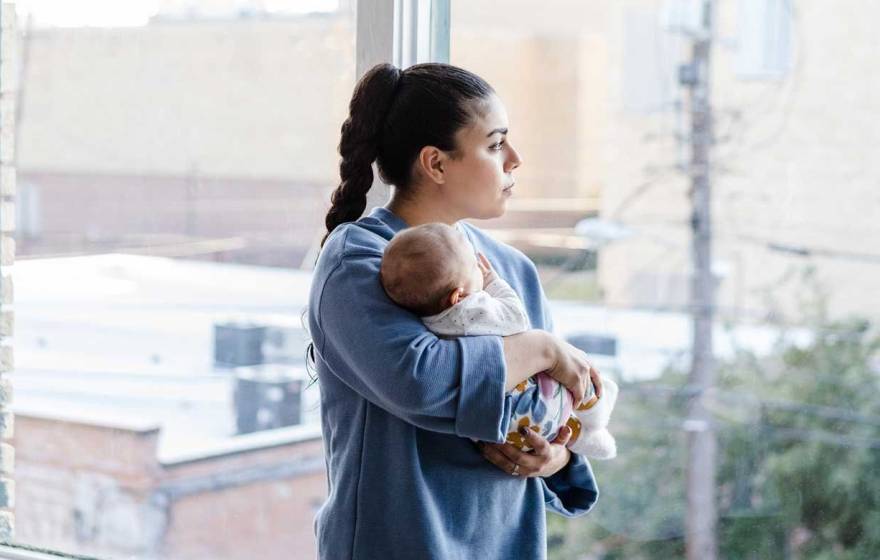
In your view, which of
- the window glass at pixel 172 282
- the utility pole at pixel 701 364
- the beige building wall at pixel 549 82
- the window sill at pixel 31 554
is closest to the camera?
the window sill at pixel 31 554

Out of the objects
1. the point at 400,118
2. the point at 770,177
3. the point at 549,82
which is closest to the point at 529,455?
the point at 400,118

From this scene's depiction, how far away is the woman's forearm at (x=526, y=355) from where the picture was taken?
115cm

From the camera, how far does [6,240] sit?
81.3 inches

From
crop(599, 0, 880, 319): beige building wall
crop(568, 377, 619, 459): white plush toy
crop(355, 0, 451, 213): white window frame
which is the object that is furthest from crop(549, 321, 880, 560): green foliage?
crop(568, 377, 619, 459): white plush toy

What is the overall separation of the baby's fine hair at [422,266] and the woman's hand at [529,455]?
175mm

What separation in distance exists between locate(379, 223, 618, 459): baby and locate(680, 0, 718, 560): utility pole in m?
2.74

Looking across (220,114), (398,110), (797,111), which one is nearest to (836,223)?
(797,111)

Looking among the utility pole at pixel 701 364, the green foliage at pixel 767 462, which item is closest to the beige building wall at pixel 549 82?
the utility pole at pixel 701 364

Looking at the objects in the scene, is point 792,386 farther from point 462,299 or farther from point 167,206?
point 462,299

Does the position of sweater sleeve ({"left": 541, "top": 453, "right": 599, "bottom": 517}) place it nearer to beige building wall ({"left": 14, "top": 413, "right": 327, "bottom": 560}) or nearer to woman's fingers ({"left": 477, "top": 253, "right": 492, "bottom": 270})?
woman's fingers ({"left": 477, "top": 253, "right": 492, "bottom": 270})

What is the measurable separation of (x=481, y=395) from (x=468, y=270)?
131 mm

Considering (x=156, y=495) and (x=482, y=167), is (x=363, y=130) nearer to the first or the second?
(x=482, y=167)

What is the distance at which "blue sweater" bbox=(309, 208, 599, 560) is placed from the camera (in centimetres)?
112

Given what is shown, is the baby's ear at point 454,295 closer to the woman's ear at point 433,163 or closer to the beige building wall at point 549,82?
the woman's ear at point 433,163
